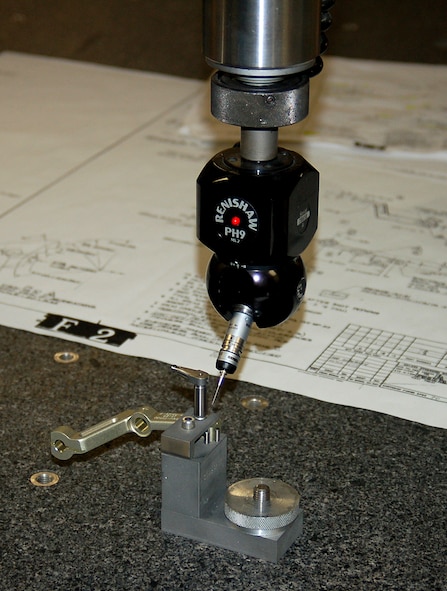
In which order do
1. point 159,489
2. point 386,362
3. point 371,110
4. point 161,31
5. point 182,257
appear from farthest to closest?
point 161,31 < point 371,110 < point 182,257 < point 386,362 < point 159,489

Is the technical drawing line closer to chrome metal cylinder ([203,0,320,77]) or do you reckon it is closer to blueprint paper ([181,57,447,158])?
chrome metal cylinder ([203,0,320,77])

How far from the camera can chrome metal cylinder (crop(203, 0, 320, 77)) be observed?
499mm

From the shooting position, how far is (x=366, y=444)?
0.68 meters

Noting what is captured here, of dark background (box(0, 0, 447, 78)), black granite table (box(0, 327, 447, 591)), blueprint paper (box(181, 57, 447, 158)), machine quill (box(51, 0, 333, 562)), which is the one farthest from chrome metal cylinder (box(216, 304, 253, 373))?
dark background (box(0, 0, 447, 78))

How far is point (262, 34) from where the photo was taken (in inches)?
19.7

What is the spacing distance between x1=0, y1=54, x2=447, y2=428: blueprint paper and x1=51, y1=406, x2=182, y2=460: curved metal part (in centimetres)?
18

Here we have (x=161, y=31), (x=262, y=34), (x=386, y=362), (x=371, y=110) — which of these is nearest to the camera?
(x=262, y=34)

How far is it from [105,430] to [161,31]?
3.38 ft

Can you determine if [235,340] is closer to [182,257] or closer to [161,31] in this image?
[182,257]

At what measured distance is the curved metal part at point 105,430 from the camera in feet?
1.83

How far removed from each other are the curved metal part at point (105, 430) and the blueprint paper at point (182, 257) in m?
0.18

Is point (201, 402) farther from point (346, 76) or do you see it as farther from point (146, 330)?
point (346, 76)

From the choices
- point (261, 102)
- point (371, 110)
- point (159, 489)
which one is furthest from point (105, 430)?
point (371, 110)

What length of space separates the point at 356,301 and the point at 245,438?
0.22 metres
